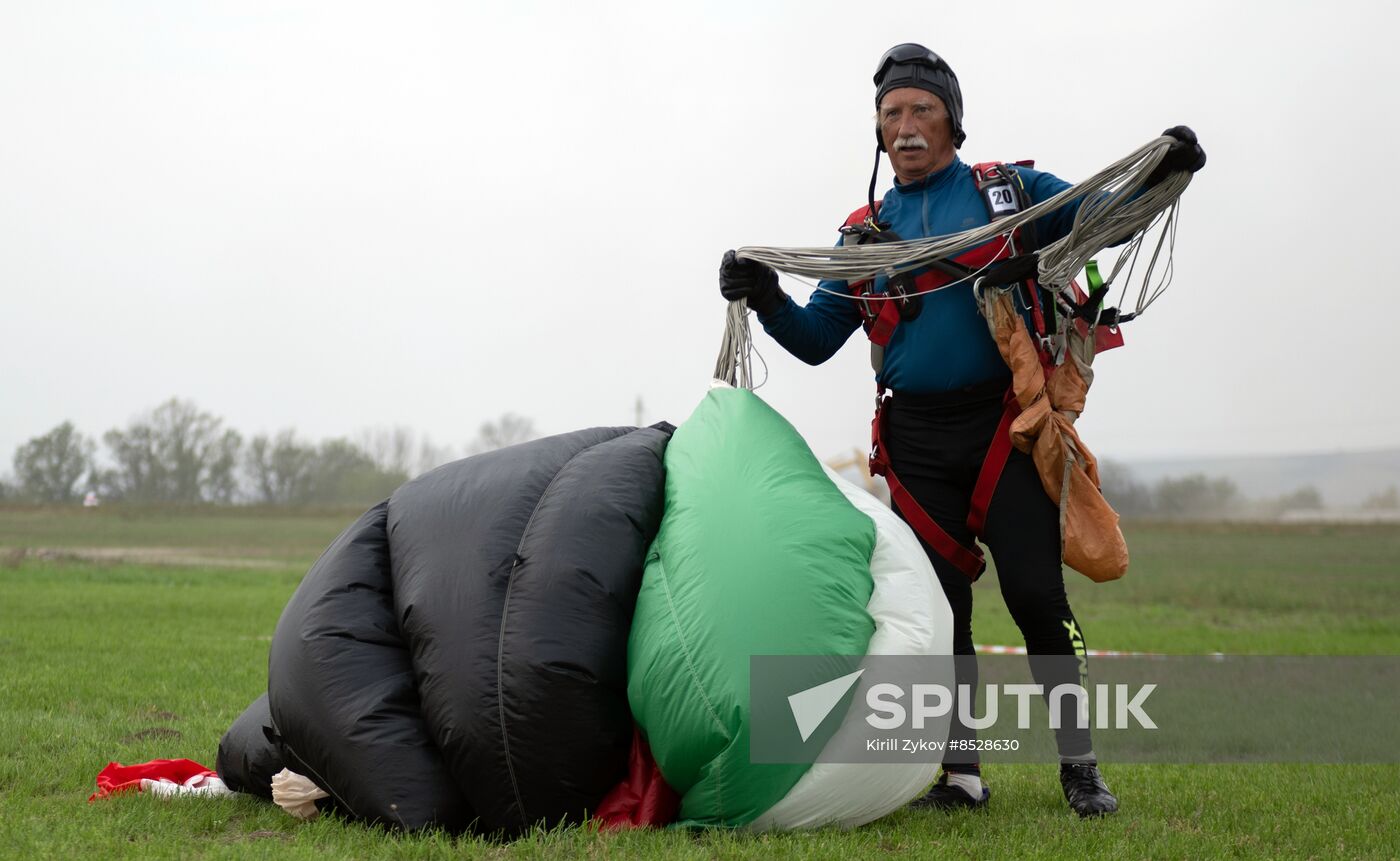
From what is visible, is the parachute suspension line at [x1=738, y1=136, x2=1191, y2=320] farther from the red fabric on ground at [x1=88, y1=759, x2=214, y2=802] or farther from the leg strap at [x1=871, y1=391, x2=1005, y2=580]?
the red fabric on ground at [x1=88, y1=759, x2=214, y2=802]

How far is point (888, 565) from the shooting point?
304 cm

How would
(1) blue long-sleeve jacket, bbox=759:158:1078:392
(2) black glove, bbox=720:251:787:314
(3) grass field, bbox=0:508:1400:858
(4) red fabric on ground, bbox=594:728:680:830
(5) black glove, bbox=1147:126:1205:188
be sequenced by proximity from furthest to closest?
(2) black glove, bbox=720:251:787:314, (1) blue long-sleeve jacket, bbox=759:158:1078:392, (5) black glove, bbox=1147:126:1205:188, (4) red fabric on ground, bbox=594:728:680:830, (3) grass field, bbox=0:508:1400:858

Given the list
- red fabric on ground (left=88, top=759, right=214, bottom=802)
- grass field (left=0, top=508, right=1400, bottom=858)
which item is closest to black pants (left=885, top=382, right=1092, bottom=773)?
grass field (left=0, top=508, right=1400, bottom=858)

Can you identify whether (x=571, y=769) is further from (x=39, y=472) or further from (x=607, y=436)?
(x=39, y=472)

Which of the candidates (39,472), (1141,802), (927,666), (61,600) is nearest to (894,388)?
(927,666)

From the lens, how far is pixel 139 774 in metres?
3.31

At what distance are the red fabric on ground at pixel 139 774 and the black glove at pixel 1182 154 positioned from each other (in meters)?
3.25

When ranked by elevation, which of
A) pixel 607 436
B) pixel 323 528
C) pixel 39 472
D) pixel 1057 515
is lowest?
pixel 323 528

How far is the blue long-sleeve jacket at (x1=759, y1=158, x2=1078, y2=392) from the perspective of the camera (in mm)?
3279

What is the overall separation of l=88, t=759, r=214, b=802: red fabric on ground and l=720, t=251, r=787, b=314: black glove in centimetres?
214

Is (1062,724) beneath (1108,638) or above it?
above

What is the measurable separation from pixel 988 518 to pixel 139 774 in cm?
251

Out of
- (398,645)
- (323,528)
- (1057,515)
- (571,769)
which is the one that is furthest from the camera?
(323,528)

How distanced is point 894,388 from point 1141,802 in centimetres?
137
